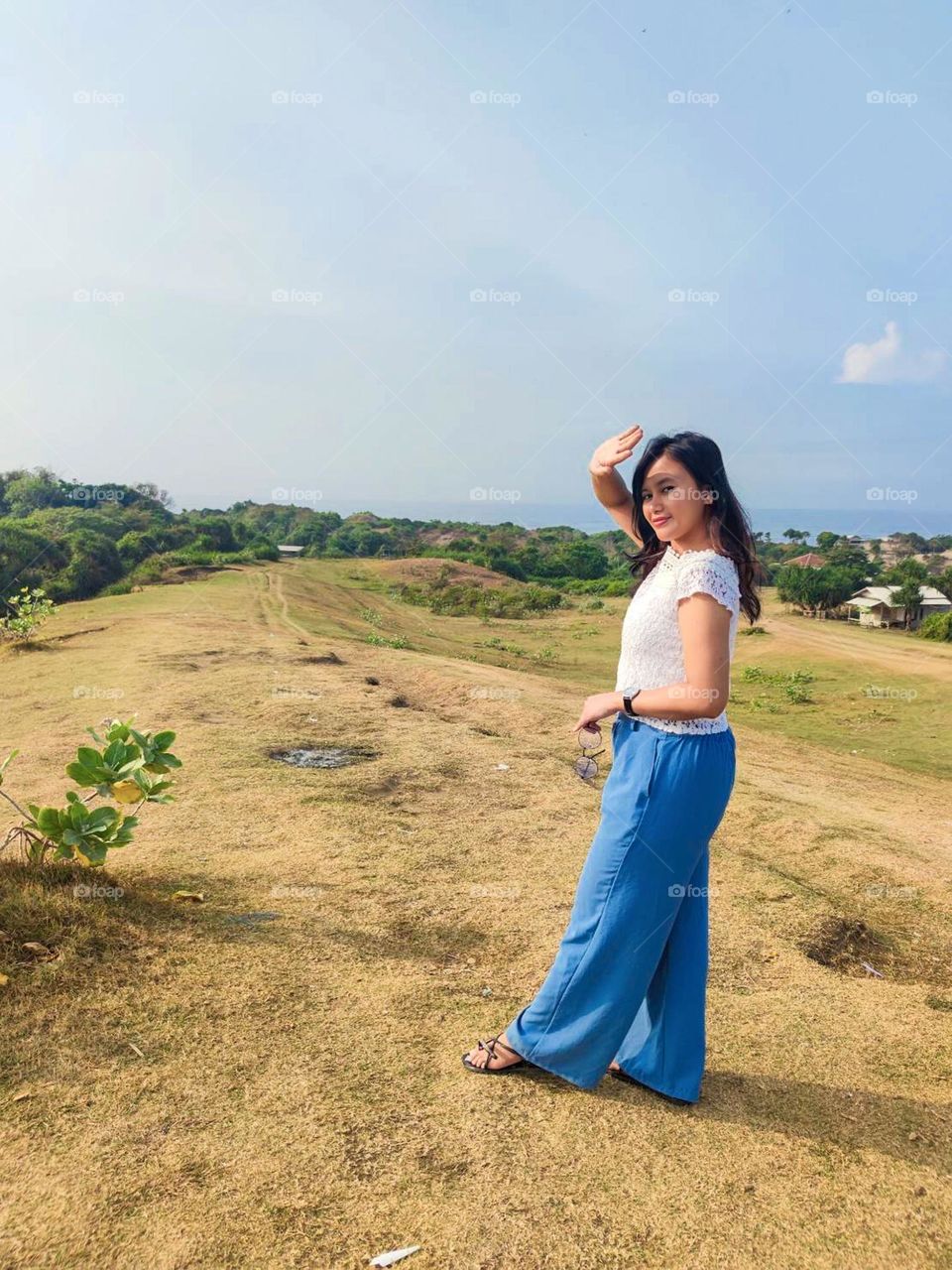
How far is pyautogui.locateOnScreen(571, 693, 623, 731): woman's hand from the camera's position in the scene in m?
2.32

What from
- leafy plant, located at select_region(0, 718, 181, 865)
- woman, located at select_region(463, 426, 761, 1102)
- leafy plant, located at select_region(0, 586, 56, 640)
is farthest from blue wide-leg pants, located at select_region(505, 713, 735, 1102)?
leafy plant, located at select_region(0, 586, 56, 640)

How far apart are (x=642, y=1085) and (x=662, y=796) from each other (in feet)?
3.19

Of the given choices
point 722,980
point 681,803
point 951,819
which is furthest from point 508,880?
point 951,819

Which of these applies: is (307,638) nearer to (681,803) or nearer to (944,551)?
(681,803)

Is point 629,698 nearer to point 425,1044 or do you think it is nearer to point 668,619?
point 668,619

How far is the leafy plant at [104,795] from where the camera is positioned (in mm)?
3264

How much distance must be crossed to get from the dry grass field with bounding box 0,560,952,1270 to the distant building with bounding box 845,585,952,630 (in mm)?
25911

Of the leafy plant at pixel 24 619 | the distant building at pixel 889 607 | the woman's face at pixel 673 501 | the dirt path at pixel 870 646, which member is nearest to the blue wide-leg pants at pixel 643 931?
the woman's face at pixel 673 501

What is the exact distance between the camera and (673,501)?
2334 millimetres

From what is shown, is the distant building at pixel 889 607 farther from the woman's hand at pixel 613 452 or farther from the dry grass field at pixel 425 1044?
the woman's hand at pixel 613 452

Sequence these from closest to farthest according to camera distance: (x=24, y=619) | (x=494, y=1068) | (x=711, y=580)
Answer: (x=711, y=580)
(x=494, y=1068)
(x=24, y=619)

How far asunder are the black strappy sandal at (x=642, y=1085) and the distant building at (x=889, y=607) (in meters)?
29.9

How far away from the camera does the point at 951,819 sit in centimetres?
709

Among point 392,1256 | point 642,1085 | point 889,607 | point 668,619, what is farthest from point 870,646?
point 392,1256
